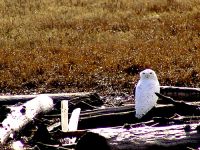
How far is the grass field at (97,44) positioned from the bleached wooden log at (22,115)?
12.9ft

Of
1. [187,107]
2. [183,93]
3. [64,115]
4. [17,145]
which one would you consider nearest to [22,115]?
[64,115]

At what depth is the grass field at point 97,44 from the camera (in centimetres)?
1669

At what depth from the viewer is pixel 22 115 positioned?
1087 cm

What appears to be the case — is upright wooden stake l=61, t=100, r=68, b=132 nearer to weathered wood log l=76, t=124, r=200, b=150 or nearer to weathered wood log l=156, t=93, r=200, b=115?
weathered wood log l=76, t=124, r=200, b=150

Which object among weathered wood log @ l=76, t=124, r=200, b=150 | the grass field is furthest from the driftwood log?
the grass field

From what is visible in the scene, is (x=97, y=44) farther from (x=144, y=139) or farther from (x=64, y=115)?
(x=144, y=139)

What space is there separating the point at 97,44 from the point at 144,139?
12659mm

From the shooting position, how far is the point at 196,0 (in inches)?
1142

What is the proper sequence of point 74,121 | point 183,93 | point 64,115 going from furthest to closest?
point 183,93 → point 64,115 → point 74,121

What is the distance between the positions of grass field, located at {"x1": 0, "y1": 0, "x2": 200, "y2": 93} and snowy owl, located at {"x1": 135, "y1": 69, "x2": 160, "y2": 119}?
521 cm

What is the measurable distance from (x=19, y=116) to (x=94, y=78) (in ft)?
20.4

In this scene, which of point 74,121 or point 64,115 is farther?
point 64,115

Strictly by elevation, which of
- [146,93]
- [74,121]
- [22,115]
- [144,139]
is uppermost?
[146,93]

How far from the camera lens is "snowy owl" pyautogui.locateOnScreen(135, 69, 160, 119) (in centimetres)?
1022
